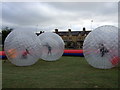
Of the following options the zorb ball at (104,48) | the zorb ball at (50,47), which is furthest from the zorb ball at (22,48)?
the zorb ball at (104,48)

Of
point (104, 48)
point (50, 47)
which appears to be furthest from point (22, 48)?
point (104, 48)

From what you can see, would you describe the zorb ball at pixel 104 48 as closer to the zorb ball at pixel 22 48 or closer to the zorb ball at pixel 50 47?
the zorb ball at pixel 22 48

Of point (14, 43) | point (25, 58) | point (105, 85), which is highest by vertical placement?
point (14, 43)

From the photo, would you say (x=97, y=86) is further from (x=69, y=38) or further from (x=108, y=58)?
(x=69, y=38)

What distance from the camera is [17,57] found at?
9328mm

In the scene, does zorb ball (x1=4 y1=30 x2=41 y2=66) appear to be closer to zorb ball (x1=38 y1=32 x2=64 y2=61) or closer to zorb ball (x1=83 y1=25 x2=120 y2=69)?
zorb ball (x1=38 y1=32 x2=64 y2=61)

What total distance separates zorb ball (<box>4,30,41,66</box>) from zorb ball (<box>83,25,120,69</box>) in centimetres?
298

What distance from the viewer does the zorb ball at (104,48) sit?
8242 millimetres

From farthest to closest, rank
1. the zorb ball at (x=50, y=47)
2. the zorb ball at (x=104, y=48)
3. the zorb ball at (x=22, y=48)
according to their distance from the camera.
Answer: the zorb ball at (x=50, y=47) → the zorb ball at (x=22, y=48) → the zorb ball at (x=104, y=48)

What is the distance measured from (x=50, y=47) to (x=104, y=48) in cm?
468

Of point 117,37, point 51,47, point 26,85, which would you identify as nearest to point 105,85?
point 26,85

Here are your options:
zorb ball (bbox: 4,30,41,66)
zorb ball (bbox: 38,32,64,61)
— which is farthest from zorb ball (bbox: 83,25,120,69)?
zorb ball (bbox: 38,32,64,61)

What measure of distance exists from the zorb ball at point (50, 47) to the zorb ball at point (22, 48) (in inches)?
86.2

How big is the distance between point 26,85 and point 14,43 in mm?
4114
